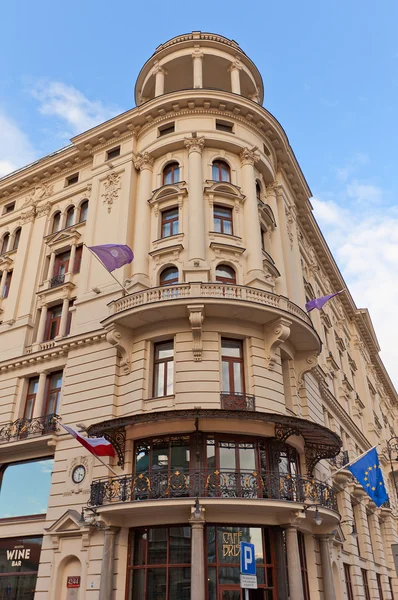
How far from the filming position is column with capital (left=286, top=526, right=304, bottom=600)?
1864 cm

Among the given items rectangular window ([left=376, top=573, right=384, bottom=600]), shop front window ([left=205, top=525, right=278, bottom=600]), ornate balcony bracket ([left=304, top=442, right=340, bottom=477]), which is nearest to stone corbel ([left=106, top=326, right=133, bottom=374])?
shop front window ([left=205, top=525, right=278, bottom=600])

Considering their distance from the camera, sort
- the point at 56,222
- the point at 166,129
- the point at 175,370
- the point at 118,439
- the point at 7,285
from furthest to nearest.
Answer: the point at 56,222, the point at 7,285, the point at 166,129, the point at 175,370, the point at 118,439

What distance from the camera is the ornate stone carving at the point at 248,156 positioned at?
29344 millimetres

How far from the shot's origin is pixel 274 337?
2317 centimetres

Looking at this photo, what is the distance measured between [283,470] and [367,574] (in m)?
16.3

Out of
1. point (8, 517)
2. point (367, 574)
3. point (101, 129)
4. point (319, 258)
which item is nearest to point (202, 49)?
point (101, 129)

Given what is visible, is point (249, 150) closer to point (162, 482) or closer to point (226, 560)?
point (162, 482)

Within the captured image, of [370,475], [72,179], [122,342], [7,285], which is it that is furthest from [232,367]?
[72,179]

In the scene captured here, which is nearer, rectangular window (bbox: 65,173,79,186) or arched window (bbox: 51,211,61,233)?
arched window (bbox: 51,211,61,233)

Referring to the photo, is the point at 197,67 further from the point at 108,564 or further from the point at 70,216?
the point at 108,564

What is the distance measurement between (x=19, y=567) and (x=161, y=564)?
7.90 meters

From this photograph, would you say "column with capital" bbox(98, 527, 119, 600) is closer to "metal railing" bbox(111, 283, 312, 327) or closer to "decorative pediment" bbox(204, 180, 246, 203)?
"metal railing" bbox(111, 283, 312, 327)

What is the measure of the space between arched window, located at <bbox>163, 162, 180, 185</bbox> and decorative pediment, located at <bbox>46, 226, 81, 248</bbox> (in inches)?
247

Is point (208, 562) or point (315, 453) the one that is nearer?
point (208, 562)
